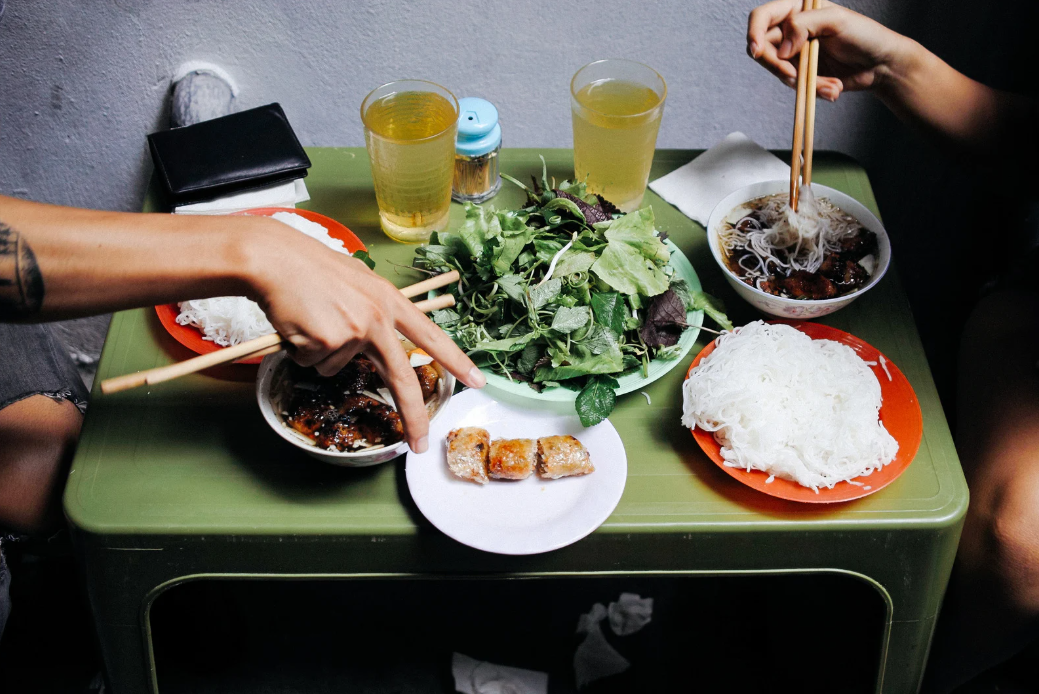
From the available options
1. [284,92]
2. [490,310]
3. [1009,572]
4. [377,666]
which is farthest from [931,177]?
[377,666]

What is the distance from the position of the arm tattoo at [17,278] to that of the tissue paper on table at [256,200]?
1.97ft

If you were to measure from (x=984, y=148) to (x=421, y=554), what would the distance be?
144 centimetres

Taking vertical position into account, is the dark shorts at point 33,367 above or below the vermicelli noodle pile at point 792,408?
below

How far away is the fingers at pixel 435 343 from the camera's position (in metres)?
1.20

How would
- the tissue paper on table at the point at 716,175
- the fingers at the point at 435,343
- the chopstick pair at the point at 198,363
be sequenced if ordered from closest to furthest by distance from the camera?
the chopstick pair at the point at 198,363
the fingers at the point at 435,343
the tissue paper on table at the point at 716,175

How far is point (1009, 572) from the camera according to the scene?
1552 millimetres

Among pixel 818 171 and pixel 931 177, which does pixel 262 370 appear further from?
pixel 931 177

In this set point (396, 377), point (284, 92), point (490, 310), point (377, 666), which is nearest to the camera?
point (396, 377)

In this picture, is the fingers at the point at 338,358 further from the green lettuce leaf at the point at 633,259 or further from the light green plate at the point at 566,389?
the green lettuce leaf at the point at 633,259

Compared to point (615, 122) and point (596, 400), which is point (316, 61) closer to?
point (615, 122)

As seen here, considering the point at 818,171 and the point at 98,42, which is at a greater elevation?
the point at 98,42

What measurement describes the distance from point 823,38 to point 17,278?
1573mm

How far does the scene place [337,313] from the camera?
114cm

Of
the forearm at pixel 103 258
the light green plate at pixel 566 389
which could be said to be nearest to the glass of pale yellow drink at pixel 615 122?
the light green plate at pixel 566 389
